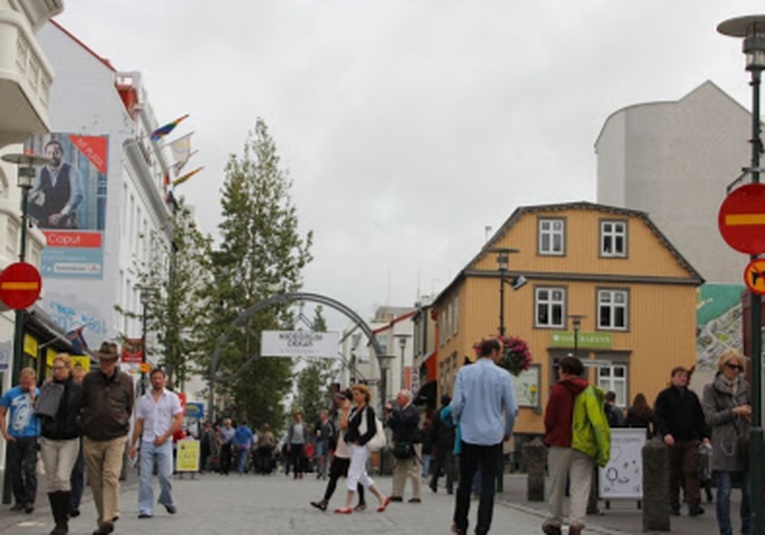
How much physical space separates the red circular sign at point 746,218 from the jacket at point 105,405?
600 centimetres

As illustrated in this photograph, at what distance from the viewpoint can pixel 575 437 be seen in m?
12.9

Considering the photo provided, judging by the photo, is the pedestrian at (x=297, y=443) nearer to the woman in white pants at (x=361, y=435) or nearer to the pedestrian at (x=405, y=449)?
the pedestrian at (x=405, y=449)

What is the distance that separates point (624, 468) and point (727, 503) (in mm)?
5345

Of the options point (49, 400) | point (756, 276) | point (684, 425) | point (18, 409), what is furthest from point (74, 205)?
point (756, 276)

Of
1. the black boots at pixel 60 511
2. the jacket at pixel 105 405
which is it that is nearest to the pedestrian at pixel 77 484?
the jacket at pixel 105 405

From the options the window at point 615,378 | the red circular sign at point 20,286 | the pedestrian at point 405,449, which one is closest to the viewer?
the red circular sign at point 20,286

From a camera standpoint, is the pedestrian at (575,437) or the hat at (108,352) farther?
the hat at (108,352)

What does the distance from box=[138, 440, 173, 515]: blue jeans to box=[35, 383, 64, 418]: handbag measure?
2.46 meters

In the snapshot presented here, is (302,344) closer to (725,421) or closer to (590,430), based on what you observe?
(725,421)

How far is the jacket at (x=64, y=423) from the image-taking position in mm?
14430

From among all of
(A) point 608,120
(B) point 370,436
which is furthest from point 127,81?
(B) point 370,436

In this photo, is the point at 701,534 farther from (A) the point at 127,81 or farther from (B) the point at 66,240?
(A) the point at 127,81

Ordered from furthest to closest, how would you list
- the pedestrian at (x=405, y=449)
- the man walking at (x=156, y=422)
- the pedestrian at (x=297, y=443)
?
the pedestrian at (x=297, y=443)
the pedestrian at (x=405, y=449)
the man walking at (x=156, y=422)

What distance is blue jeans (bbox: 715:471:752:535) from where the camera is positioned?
13.3 meters
